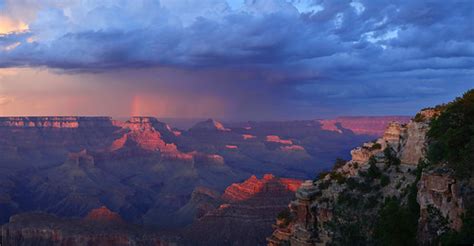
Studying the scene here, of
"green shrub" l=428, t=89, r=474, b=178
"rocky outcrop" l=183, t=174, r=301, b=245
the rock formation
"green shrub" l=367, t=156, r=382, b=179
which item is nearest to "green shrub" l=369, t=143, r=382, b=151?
the rock formation

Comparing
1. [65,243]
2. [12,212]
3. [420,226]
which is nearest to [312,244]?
[420,226]

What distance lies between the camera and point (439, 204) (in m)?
26.1

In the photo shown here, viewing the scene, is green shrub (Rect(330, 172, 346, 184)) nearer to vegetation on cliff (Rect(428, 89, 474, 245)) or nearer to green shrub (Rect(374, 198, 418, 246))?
vegetation on cliff (Rect(428, 89, 474, 245))

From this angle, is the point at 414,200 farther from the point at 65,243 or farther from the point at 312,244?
the point at 65,243

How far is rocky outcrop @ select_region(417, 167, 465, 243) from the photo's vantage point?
24.9m

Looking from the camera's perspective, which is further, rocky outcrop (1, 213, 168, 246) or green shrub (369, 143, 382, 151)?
rocky outcrop (1, 213, 168, 246)

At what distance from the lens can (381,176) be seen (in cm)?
3894

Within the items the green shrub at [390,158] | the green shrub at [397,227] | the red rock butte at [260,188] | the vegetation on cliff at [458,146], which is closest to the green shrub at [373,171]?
the green shrub at [390,158]

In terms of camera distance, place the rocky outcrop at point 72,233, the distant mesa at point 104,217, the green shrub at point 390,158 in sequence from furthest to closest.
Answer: the distant mesa at point 104,217 < the rocky outcrop at point 72,233 < the green shrub at point 390,158

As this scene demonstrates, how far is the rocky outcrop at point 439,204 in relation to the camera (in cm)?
2486

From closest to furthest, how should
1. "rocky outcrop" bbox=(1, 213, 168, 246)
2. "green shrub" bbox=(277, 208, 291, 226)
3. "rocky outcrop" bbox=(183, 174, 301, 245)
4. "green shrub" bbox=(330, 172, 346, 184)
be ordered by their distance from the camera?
"green shrub" bbox=(330, 172, 346, 184) < "green shrub" bbox=(277, 208, 291, 226) < "rocky outcrop" bbox=(1, 213, 168, 246) < "rocky outcrop" bbox=(183, 174, 301, 245)

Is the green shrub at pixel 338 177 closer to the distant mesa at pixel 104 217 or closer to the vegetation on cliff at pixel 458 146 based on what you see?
the vegetation on cliff at pixel 458 146

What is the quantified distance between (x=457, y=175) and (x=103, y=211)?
111261 mm

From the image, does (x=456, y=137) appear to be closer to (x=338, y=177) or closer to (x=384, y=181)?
(x=384, y=181)
